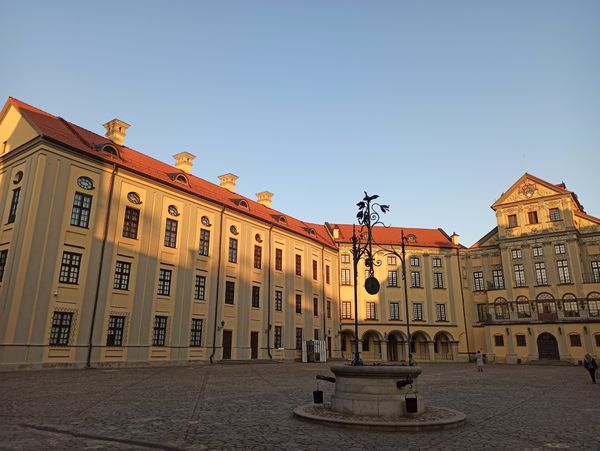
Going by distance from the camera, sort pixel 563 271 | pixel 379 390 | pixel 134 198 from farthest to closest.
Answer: pixel 563 271
pixel 134 198
pixel 379 390

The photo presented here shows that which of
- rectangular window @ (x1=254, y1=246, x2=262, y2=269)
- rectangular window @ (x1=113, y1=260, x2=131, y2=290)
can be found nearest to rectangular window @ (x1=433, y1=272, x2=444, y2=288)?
rectangular window @ (x1=254, y1=246, x2=262, y2=269)

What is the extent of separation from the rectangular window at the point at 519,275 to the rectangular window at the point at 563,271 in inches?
139

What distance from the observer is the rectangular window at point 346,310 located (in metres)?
52.5

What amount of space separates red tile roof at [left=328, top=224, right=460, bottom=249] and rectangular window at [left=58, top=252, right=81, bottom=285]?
33829 mm

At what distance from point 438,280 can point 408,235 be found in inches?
260

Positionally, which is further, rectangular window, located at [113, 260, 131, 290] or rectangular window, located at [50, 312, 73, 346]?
rectangular window, located at [113, 260, 131, 290]

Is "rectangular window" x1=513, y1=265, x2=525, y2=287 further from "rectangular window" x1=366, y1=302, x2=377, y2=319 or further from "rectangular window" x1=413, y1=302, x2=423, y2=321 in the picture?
"rectangular window" x1=366, y1=302, x2=377, y2=319

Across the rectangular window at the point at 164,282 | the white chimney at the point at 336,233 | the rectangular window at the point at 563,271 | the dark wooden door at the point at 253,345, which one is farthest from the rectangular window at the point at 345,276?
the rectangular window at the point at 164,282

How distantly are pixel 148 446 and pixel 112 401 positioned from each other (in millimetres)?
6137

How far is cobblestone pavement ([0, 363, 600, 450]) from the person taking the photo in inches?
318

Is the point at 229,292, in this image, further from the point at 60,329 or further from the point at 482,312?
the point at 482,312

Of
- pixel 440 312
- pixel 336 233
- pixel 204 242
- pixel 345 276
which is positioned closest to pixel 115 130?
pixel 204 242

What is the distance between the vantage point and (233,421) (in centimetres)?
1013

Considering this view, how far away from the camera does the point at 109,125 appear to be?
34.9 m
